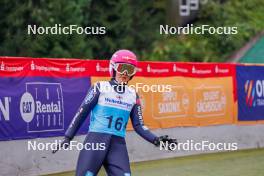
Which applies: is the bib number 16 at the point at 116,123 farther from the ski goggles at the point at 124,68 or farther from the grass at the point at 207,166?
the grass at the point at 207,166

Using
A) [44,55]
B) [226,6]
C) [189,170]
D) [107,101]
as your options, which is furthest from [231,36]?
[107,101]

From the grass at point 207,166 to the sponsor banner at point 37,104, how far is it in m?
0.96

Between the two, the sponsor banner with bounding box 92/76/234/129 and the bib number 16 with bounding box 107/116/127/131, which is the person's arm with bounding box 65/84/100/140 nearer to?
the bib number 16 with bounding box 107/116/127/131

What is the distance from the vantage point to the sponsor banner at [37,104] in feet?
39.5

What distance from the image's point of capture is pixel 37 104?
12.6 m

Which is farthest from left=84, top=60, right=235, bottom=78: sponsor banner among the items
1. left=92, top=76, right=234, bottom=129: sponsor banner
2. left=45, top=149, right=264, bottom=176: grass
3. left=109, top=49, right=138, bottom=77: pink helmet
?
left=109, top=49, right=138, bottom=77: pink helmet

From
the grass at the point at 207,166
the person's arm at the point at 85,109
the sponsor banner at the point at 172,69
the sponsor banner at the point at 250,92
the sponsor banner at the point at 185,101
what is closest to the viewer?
the person's arm at the point at 85,109

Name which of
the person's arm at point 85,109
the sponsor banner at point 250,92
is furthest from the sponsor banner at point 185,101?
the person's arm at point 85,109

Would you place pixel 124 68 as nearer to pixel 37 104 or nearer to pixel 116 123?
pixel 116 123

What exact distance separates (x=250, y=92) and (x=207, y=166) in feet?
13.6

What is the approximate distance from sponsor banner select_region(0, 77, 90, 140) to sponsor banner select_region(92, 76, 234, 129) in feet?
5.60

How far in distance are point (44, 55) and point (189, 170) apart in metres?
12.5

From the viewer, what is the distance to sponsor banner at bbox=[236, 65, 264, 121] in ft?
57.8

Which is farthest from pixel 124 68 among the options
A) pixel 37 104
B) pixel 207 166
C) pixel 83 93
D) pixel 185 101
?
pixel 185 101
